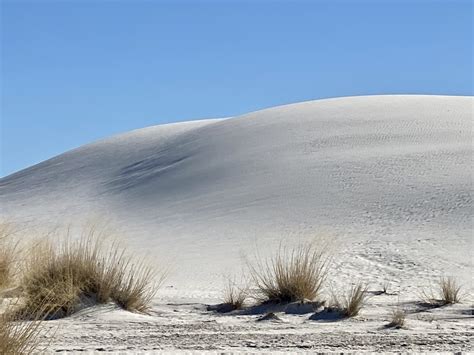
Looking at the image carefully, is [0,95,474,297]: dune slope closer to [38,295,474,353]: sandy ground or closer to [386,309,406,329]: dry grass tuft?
[38,295,474,353]: sandy ground

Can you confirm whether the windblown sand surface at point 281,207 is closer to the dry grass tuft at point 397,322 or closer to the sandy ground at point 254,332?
the sandy ground at point 254,332

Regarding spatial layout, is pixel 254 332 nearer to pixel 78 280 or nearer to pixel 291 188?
pixel 78 280

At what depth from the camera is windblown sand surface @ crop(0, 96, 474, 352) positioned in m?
8.52

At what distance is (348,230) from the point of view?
61.5 feet

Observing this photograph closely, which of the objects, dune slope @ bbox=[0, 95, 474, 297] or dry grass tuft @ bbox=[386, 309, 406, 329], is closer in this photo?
dry grass tuft @ bbox=[386, 309, 406, 329]

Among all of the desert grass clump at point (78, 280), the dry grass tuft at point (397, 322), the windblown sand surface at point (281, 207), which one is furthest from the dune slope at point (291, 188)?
the dry grass tuft at point (397, 322)

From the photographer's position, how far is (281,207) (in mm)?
21750

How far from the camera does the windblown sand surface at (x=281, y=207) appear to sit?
8.52m

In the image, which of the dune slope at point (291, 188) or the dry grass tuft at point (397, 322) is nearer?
the dry grass tuft at point (397, 322)

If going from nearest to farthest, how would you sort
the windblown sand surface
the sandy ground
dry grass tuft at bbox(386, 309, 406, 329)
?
the sandy ground, the windblown sand surface, dry grass tuft at bbox(386, 309, 406, 329)

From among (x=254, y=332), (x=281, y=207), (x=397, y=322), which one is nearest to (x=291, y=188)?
(x=281, y=207)

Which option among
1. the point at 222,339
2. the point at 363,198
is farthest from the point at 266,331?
the point at 363,198

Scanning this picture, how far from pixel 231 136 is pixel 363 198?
39.8 feet

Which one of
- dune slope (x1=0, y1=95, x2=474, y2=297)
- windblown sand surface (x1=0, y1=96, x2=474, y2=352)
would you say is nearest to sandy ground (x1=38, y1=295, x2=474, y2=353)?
windblown sand surface (x1=0, y1=96, x2=474, y2=352)
